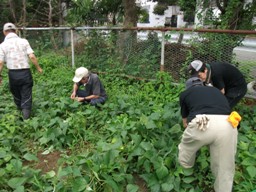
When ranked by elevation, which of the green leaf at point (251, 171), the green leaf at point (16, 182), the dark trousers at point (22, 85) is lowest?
the green leaf at point (16, 182)

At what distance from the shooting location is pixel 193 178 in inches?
121

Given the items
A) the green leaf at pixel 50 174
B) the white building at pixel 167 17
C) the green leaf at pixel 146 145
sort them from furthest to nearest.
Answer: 1. the white building at pixel 167 17
2. the green leaf at pixel 146 145
3. the green leaf at pixel 50 174

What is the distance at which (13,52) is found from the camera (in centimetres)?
461

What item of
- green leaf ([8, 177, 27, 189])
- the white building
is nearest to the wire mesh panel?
green leaf ([8, 177, 27, 189])

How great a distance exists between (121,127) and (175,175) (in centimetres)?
110

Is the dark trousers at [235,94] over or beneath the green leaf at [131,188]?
over

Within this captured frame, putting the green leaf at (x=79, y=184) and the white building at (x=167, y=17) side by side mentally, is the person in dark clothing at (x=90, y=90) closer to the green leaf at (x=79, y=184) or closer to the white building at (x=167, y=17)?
the green leaf at (x=79, y=184)

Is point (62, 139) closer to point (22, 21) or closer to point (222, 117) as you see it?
point (222, 117)

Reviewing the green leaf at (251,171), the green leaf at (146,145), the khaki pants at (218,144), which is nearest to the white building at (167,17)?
the green leaf at (146,145)

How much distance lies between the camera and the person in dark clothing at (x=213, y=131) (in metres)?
2.61

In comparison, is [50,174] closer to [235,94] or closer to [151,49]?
[235,94]

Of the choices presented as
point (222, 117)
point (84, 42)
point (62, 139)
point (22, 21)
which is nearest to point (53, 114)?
point (62, 139)

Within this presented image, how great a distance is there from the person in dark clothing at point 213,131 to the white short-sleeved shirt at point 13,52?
2.91 metres

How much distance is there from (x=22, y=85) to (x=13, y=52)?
0.56 m
